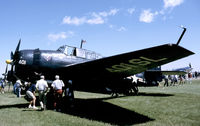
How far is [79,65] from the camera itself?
7.95m

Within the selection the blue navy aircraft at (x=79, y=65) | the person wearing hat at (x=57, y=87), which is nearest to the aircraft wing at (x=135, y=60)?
the blue navy aircraft at (x=79, y=65)

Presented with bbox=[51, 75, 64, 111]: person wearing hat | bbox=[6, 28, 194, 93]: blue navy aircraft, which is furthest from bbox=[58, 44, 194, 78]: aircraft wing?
bbox=[51, 75, 64, 111]: person wearing hat

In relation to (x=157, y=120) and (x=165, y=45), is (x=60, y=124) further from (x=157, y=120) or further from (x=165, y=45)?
(x=165, y=45)

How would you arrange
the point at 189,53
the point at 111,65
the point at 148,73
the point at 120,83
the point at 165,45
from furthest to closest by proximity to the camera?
the point at 148,73 < the point at 120,83 < the point at 111,65 < the point at 189,53 < the point at 165,45

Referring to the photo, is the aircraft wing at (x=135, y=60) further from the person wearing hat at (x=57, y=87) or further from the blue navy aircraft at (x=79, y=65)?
the person wearing hat at (x=57, y=87)

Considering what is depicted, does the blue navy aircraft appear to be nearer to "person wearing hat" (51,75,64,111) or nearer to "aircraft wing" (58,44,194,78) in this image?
"aircraft wing" (58,44,194,78)

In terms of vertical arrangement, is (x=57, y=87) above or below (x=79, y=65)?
below

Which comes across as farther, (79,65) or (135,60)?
(79,65)

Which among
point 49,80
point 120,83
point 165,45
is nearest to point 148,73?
point 120,83

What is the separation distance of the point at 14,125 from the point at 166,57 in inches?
212

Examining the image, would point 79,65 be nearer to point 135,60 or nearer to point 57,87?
point 57,87

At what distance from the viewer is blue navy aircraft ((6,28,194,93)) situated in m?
6.38

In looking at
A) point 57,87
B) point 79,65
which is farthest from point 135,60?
point 57,87

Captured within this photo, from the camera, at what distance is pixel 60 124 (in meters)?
5.49
